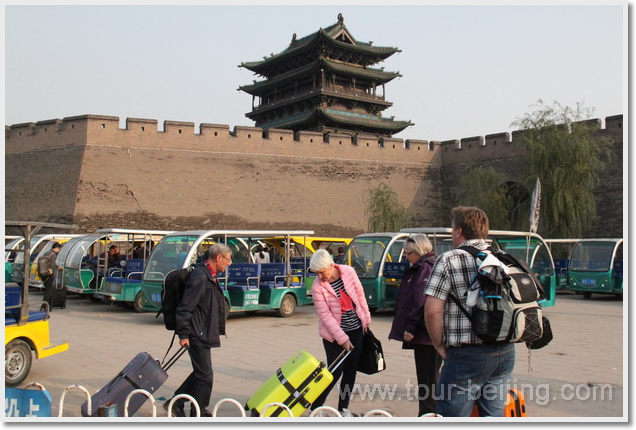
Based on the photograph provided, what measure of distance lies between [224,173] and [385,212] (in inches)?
269

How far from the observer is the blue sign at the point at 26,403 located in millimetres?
3516

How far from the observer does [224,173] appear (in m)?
26.8

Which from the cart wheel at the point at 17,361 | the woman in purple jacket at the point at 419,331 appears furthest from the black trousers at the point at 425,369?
the cart wheel at the point at 17,361

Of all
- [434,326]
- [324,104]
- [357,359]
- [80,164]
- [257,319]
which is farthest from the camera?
[324,104]

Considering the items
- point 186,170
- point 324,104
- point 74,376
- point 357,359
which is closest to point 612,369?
point 357,359

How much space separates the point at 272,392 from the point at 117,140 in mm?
22794

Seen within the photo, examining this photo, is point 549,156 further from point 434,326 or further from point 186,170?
point 434,326

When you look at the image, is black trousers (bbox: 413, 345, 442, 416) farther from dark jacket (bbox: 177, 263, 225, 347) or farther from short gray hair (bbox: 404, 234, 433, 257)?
dark jacket (bbox: 177, 263, 225, 347)

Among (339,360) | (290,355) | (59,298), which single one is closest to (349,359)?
(339,360)

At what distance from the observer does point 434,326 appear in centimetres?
296

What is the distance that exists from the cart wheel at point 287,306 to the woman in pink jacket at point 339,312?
6.16 metres

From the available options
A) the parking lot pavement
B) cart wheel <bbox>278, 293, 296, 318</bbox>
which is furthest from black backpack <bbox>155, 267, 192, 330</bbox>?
cart wheel <bbox>278, 293, 296, 318</bbox>

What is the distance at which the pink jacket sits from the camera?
13.8 feet

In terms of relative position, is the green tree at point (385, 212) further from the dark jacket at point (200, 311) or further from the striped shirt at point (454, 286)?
the striped shirt at point (454, 286)
